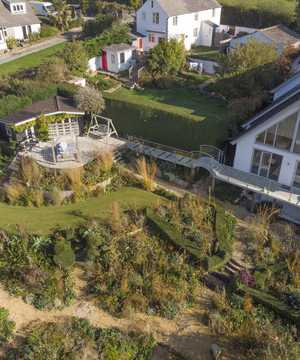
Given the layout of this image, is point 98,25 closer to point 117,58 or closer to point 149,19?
point 149,19

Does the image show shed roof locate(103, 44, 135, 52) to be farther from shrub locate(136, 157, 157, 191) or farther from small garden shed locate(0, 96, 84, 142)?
shrub locate(136, 157, 157, 191)

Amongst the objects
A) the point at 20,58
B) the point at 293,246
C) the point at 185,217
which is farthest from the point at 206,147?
the point at 20,58

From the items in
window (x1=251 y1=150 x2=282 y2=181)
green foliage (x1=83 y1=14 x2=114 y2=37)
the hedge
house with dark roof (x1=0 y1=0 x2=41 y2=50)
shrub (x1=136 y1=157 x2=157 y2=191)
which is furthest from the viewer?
green foliage (x1=83 y1=14 x2=114 y2=37)

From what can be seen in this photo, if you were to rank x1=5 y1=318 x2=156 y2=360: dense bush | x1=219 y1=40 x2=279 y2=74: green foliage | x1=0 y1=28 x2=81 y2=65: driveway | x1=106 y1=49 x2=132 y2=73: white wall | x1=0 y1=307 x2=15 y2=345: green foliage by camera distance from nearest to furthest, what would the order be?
1. x1=5 y1=318 x2=156 y2=360: dense bush
2. x1=0 y1=307 x2=15 y2=345: green foliage
3. x1=219 y1=40 x2=279 y2=74: green foliage
4. x1=106 y1=49 x2=132 y2=73: white wall
5. x1=0 y1=28 x2=81 y2=65: driveway

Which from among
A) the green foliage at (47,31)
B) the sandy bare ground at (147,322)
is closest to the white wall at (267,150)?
the sandy bare ground at (147,322)

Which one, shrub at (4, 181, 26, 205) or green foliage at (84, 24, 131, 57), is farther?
green foliage at (84, 24, 131, 57)

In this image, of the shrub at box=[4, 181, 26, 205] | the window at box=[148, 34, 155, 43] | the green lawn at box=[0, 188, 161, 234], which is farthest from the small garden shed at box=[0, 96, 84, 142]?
the window at box=[148, 34, 155, 43]

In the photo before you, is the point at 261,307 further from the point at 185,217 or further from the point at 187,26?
the point at 187,26
